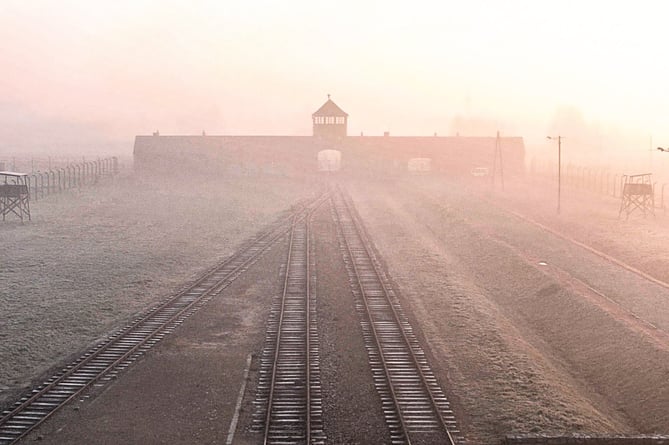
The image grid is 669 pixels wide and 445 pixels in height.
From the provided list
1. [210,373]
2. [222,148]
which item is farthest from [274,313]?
[222,148]

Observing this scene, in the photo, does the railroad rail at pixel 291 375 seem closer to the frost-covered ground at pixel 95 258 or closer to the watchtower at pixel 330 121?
the frost-covered ground at pixel 95 258

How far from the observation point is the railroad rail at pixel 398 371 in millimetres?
11594

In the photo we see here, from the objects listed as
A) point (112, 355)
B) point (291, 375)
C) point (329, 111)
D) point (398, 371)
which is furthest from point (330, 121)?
point (291, 375)

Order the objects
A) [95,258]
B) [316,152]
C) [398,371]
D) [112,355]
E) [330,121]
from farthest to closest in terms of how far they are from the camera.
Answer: [330,121], [316,152], [95,258], [112,355], [398,371]

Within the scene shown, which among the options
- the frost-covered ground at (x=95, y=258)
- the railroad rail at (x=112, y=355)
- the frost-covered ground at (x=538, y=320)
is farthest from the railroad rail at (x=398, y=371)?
the frost-covered ground at (x=95, y=258)

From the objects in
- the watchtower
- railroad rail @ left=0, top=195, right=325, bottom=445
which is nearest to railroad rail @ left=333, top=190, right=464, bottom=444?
railroad rail @ left=0, top=195, right=325, bottom=445

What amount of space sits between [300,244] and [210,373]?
16.9m

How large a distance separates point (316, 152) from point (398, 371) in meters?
67.6

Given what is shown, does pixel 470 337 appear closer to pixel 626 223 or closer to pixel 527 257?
pixel 527 257

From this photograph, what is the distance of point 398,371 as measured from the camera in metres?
14.4

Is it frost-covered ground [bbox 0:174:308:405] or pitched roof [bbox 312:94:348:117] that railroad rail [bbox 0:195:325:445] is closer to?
frost-covered ground [bbox 0:174:308:405]

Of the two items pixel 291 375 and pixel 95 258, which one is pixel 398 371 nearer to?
pixel 291 375

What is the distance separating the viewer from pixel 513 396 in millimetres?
13266

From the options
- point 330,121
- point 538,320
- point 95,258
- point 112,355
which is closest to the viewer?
point 112,355
